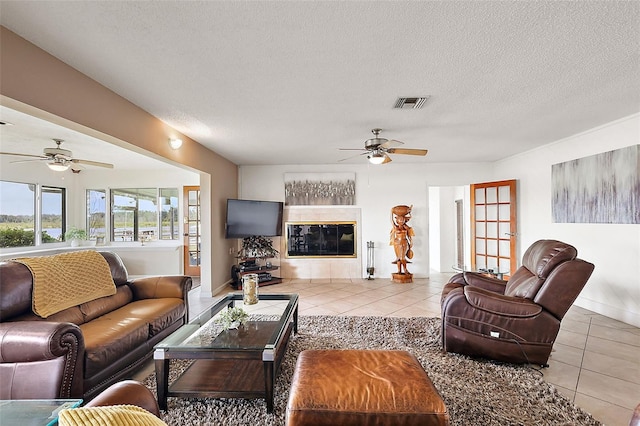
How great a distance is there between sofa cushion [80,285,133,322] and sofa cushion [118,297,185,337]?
0.08 meters

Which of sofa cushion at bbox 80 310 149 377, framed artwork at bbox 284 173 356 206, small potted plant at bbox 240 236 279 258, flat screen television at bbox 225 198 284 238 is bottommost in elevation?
sofa cushion at bbox 80 310 149 377

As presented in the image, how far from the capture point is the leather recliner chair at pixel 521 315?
91.7 inches

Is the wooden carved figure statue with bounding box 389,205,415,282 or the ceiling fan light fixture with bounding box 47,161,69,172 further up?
the ceiling fan light fixture with bounding box 47,161,69,172

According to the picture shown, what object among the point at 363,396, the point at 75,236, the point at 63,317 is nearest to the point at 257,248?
the point at 63,317

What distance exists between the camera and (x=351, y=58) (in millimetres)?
2010

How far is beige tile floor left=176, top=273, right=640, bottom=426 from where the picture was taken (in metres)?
2.04

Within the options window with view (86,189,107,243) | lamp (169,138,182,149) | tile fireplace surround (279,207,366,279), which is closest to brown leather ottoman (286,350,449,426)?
lamp (169,138,182,149)

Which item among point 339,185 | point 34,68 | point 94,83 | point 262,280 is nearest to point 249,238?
point 262,280

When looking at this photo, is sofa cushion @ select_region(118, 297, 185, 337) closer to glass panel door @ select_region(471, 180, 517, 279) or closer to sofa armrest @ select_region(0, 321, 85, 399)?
sofa armrest @ select_region(0, 321, 85, 399)

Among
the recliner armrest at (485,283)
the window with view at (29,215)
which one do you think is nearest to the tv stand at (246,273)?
the recliner armrest at (485,283)

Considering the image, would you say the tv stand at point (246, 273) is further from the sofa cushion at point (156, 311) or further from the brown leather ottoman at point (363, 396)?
the brown leather ottoman at point (363, 396)

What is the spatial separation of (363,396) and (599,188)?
4130 mm

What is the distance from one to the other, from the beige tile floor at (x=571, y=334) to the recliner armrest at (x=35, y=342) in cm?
232

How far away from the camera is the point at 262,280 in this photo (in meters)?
5.37
